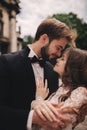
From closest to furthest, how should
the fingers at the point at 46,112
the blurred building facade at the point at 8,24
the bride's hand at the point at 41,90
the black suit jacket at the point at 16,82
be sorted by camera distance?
the fingers at the point at 46,112, the black suit jacket at the point at 16,82, the bride's hand at the point at 41,90, the blurred building facade at the point at 8,24

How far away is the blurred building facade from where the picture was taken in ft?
138

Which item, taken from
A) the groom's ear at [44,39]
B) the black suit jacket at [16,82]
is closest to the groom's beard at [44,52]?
the groom's ear at [44,39]

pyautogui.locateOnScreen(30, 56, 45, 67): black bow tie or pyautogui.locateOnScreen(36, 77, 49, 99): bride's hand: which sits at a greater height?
pyautogui.locateOnScreen(30, 56, 45, 67): black bow tie

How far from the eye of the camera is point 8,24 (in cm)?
4372

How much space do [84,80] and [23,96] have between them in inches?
24.2

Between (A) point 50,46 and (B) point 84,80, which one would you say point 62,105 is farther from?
(A) point 50,46

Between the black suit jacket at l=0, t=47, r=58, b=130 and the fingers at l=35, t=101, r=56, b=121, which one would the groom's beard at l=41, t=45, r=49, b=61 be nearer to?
the black suit jacket at l=0, t=47, r=58, b=130

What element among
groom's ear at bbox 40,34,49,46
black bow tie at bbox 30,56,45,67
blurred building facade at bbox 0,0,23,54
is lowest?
blurred building facade at bbox 0,0,23,54

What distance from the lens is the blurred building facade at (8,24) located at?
1652 inches

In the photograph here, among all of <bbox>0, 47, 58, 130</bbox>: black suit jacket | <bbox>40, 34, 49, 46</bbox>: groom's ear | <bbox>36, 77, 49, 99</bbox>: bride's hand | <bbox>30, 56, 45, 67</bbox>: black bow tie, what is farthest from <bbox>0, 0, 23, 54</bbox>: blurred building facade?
<bbox>36, 77, 49, 99</bbox>: bride's hand

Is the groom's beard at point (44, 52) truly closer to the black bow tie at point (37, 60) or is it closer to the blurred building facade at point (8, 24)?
the black bow tie at point (37, 60)

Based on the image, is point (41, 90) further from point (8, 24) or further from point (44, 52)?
point (8, 24)

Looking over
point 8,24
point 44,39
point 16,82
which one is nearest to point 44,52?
point 44,39

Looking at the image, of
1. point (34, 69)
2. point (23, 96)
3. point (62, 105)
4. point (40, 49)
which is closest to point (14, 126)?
point (62, 105)
